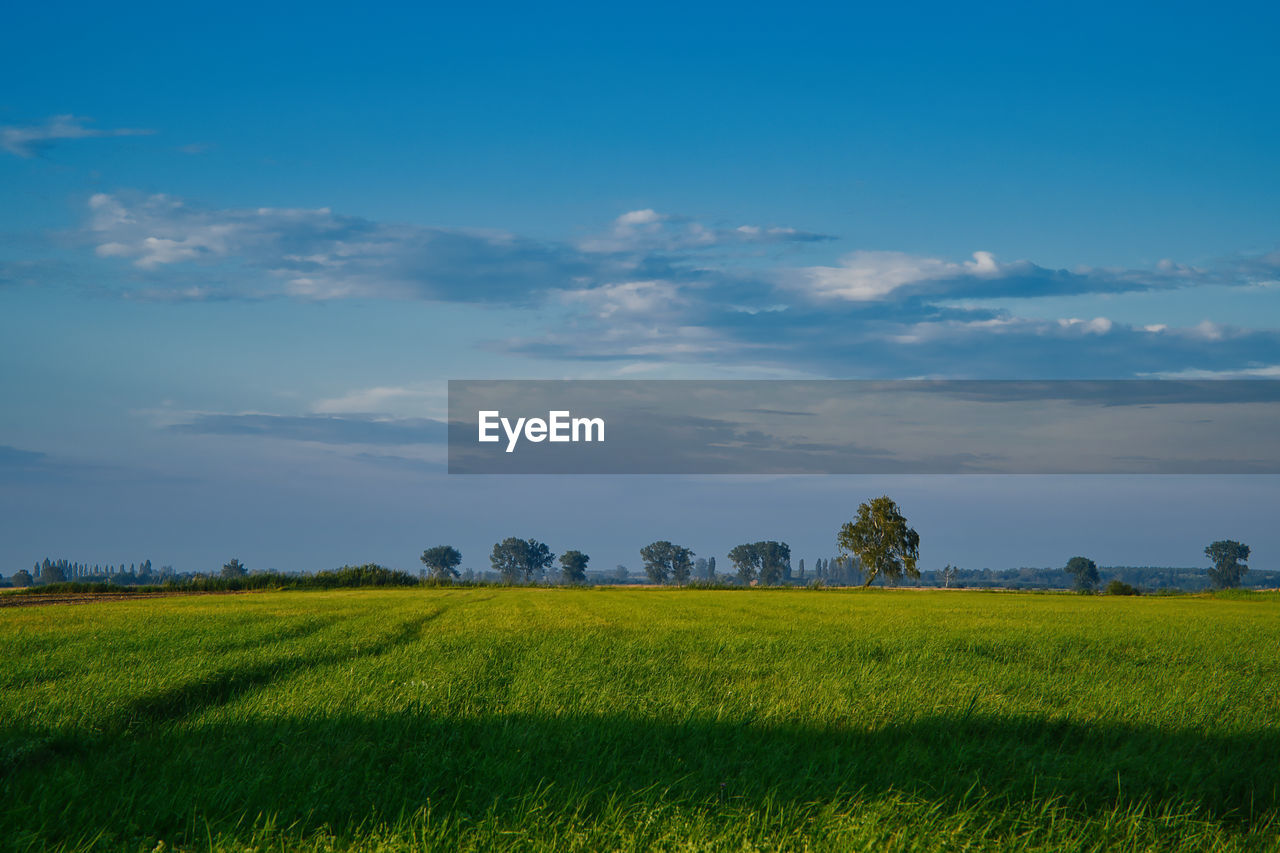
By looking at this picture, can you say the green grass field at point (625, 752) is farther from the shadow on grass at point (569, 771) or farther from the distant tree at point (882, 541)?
the distant tree at point (882, 541)

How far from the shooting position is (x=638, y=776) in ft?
20.3

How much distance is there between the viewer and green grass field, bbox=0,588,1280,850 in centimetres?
524

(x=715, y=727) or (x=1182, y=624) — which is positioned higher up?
(x=715, y=727)

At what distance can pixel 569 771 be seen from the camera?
629 cm

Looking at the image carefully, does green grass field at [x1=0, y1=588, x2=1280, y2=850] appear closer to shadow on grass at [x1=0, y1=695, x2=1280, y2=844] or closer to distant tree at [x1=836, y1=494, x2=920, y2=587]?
shadow on grass at [x1=0, y1=695, x2=1280, y2=844]

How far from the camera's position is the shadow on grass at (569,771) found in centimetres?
555

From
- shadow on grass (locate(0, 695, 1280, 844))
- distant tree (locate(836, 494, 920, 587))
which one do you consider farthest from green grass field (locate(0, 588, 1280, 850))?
distant tree (locate(836, 494, 920, 587))

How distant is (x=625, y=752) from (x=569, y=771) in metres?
0.77

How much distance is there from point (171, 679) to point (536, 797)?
6.86 m

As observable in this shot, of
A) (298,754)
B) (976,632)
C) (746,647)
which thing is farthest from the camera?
(976,632)

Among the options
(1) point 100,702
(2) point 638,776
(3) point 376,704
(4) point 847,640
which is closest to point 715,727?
(2) point 638,776

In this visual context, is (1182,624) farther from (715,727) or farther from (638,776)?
(638,776)

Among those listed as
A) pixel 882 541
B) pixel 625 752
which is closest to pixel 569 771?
pixel 625 752

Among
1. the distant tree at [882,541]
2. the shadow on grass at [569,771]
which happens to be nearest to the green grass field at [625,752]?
the shadow on grass at [569,771]
